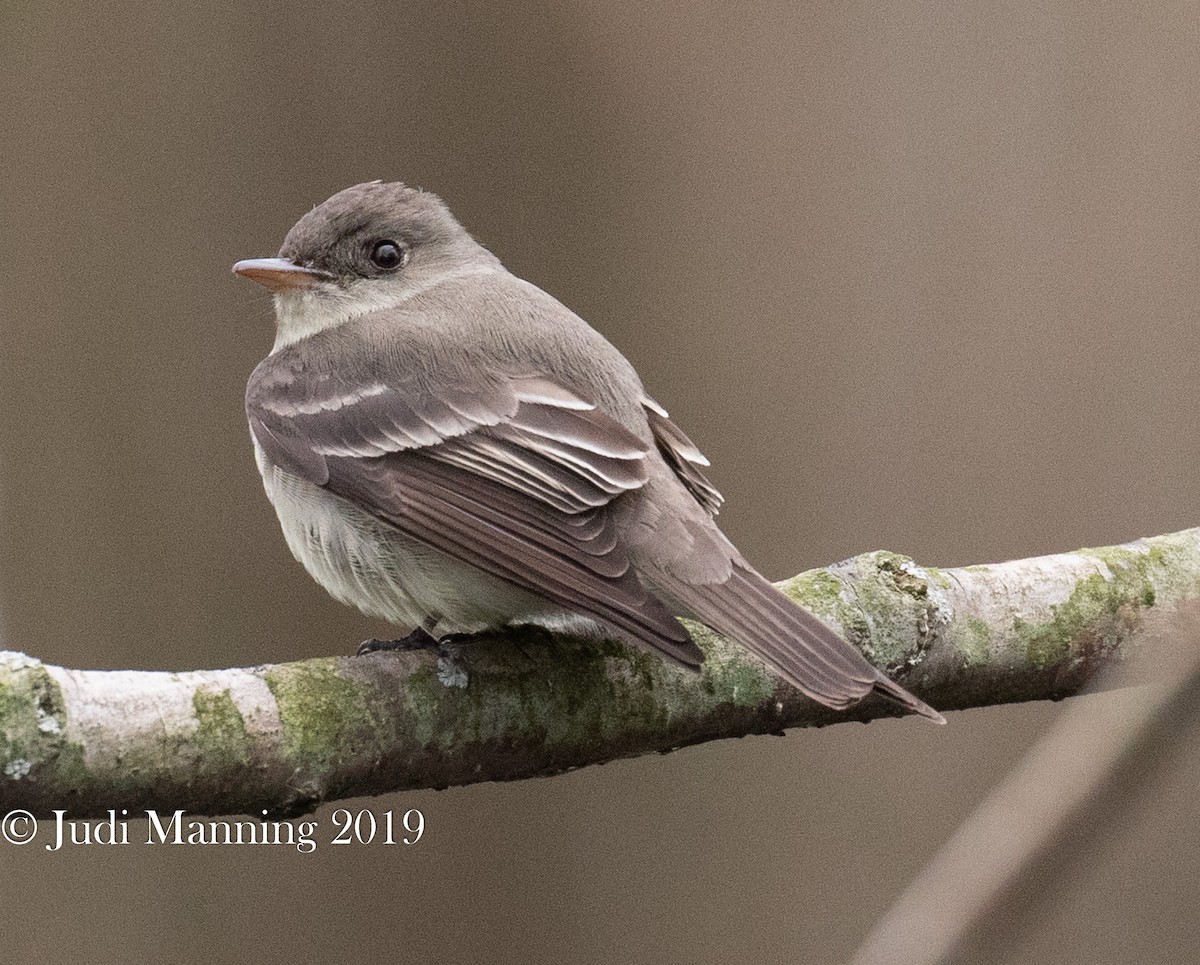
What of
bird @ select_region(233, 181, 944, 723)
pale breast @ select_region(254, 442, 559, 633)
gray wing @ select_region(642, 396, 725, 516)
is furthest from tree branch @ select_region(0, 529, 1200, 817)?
gray wing @ select_region(642, 396, 725, 516)

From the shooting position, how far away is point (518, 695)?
10.4ft

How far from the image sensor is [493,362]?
12.1 feet

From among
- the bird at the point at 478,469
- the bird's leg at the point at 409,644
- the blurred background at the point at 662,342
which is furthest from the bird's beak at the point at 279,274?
the bird's leg at the point at 409,644

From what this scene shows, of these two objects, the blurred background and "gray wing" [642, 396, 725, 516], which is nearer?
"gray wing" [642, 396, 725, 516]

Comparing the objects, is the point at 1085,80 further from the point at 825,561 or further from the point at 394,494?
the point at 394,494

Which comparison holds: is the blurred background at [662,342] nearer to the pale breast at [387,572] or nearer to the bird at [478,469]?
the bird at [478,469]

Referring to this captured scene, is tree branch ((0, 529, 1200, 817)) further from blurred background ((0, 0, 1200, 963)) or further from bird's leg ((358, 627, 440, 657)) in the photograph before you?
blurred background ((0, 0, 1200, 963))

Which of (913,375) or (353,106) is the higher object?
(353,106)

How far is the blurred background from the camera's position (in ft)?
15.0

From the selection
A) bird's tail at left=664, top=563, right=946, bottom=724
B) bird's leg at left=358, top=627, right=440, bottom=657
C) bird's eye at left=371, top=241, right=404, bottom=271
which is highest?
bird's eye at left=371, top=241, right=404, bottom=271

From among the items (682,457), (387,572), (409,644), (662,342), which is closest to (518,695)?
(409,644)

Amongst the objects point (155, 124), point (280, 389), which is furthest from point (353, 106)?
point (280, 389)

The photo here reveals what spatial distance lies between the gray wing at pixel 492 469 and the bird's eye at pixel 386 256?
523 mm

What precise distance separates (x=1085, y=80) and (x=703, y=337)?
170 centimetres
